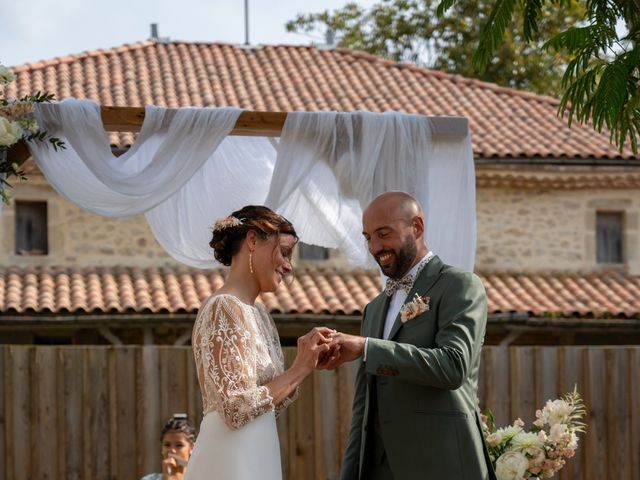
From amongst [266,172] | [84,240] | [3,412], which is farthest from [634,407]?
[84,240]

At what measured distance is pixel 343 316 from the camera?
16.4 m

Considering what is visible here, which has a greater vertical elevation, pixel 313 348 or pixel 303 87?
pixel 303 87

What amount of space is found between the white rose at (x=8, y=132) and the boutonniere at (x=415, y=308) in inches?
90.2

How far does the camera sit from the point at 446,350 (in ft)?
14.9

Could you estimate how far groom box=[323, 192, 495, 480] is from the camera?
4555 mm

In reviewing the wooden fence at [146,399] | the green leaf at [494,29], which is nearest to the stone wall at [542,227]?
the wooden fence at [146,399]

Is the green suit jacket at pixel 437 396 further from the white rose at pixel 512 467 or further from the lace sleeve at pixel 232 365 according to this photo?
the lace sleeve at pixel 232 365

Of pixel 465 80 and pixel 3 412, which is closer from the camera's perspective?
pixel 3 412

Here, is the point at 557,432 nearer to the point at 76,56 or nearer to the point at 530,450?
the point at 530,450

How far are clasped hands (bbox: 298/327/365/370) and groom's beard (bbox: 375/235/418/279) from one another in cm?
38

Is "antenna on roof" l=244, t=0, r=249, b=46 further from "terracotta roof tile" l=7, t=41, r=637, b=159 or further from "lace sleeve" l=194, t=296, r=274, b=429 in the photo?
"lace sleeve" l=194, t=296, r=274, b=429

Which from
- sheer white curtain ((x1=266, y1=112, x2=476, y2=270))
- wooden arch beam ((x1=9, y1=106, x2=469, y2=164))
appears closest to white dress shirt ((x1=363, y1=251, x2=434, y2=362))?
sheer white curtain ((x1=266, y1=112, x2=476, y2=270))

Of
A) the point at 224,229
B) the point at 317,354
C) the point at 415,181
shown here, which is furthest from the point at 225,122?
the point at 317,354

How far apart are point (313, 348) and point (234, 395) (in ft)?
1.14
